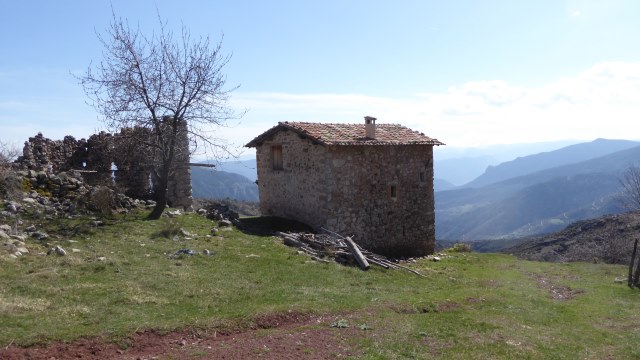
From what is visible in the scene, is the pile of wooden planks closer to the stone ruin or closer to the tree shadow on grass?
the tree shadow on grass

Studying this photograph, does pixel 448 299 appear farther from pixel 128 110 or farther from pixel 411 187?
pixel 128 110

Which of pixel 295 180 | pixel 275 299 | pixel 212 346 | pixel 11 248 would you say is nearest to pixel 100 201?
pixel 11 248

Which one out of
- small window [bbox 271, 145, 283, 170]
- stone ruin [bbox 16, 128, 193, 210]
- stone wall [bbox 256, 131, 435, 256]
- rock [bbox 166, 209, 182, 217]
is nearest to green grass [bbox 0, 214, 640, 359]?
rock [bbox 166, 209, 182, 217]

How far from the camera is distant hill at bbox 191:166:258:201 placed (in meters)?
139

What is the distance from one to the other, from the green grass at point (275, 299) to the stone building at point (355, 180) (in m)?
4.29

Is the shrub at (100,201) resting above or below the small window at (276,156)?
below

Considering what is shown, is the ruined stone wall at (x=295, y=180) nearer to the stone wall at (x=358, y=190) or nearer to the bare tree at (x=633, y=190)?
the stone wall at (x=358, y=190)

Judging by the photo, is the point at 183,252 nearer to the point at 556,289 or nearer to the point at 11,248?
the point at 11,248

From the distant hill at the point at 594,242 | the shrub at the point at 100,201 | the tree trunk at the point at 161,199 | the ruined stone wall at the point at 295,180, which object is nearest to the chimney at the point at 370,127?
the ruined stone wall at the point at 295,180

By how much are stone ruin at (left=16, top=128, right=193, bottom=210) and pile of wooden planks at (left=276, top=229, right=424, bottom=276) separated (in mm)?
7812

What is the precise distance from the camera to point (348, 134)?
995 inches

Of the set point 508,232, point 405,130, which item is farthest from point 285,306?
point 508,232

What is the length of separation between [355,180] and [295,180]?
3082mm

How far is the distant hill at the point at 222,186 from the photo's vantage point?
A: 456 feet
